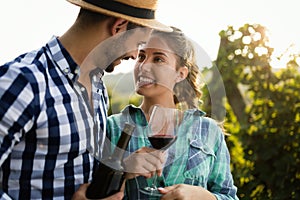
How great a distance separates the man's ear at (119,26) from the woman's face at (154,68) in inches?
11.6

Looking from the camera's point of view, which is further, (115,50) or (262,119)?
(262,119)

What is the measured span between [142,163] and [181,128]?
0.45 metres

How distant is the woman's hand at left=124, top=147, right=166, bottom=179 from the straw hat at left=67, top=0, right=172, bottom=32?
439 millimetres

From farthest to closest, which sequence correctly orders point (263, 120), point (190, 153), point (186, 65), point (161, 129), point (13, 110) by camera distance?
point (263, 120)
point (186, 65)
point (190, 153)
point (161, 129)
point (13, 110)

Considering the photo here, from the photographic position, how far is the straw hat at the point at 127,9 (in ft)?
7.63

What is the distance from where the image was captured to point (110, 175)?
2.34m

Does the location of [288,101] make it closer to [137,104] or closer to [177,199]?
[137,104]

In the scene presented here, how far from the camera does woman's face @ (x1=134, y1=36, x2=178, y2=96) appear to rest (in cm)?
267

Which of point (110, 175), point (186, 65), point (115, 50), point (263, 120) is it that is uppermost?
point (115, 50)

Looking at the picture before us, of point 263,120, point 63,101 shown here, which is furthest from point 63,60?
point 263,120

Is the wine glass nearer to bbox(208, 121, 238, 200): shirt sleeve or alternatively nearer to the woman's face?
the woman's face

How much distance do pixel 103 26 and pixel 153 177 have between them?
65 centimetres

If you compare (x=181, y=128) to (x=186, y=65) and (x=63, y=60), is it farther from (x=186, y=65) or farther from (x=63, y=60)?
(x=63, y=60)

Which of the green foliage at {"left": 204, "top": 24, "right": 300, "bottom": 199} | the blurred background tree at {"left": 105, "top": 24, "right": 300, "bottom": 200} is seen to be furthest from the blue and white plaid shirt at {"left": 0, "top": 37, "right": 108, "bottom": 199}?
the green foliage at {"left": 204, "top": 24, "right": 300, "bottom": 199}
